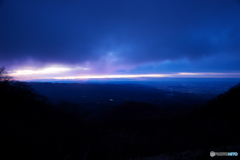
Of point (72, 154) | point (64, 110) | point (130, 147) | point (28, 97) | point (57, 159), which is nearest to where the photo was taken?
point (57, 159)

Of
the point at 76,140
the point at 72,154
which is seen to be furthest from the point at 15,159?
the point at 76,140

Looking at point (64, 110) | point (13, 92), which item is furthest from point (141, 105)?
point (13, 92)

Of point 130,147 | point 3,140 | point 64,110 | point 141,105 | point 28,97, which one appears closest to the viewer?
point 3,140

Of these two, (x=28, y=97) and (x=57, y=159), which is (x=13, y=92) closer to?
(x=28, y=97)

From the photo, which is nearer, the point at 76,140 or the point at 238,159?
the point at 238,159

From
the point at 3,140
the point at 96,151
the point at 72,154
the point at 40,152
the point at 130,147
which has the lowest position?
the point at 130,147

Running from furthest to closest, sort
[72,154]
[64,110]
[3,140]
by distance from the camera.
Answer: [64,110], [72,154], [3,140]

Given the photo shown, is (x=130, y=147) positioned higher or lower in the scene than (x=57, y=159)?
lower

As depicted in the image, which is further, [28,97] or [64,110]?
[28,97]

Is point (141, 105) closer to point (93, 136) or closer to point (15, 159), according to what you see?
point (93, 136)
